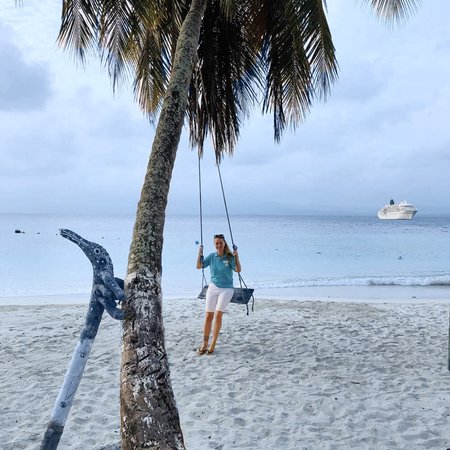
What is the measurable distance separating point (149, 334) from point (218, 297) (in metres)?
3.25

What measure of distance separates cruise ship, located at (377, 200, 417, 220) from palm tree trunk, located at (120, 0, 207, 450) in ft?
263

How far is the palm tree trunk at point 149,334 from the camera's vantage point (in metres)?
1.93

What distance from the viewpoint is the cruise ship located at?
7750cm

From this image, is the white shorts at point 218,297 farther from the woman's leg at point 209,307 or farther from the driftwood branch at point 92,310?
the driftwood branch at point 92,310

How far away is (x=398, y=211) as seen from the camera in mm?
78688

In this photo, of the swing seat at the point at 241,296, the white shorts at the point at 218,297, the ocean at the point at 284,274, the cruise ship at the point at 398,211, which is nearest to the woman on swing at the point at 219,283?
the white shorts at the point at 218,297

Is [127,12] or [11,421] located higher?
[127,12]

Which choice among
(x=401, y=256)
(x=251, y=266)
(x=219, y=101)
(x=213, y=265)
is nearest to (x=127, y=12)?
(x=219, y=101)

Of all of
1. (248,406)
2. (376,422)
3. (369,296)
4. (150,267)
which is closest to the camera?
→ (150,267)

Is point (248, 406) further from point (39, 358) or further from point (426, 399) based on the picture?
point (39, 358)

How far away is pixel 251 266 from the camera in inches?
910

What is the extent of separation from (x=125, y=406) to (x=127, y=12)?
4468mm

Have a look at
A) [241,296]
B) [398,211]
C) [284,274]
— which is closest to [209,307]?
[241,296]

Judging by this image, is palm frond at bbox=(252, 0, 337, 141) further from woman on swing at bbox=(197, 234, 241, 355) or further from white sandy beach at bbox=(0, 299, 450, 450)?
white sandy beach at bbox=(0, 299, 450, 450)
